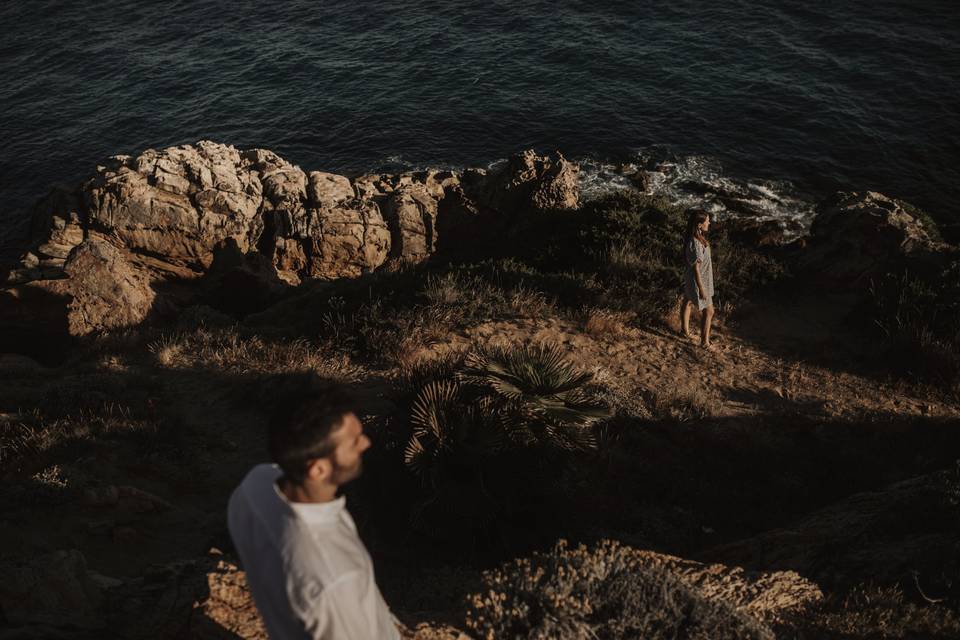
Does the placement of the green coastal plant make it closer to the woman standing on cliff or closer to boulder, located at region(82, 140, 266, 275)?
the woman standing on cliff

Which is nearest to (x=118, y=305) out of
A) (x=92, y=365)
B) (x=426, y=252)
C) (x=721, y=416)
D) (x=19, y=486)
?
(x=92, y=365)

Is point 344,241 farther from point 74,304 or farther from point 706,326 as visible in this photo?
point 706,326

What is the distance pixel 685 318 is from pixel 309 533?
971cm

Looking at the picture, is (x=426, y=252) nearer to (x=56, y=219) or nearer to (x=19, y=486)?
(x=56, y=219)

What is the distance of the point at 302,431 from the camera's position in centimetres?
272

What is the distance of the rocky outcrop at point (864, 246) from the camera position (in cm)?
1338

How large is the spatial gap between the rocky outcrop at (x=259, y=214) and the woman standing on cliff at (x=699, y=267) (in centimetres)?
1003

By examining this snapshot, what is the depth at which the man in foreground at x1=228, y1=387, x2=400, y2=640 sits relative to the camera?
2543 mm

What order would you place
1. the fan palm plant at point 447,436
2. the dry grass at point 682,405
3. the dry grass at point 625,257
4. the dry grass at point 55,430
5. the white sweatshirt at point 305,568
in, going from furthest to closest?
the dry grass at point 625,257 → the dry grass at point 682,405 → the dry grass at point 55,430 → the fan palm plant at point 447,436 → the white sweatshirt at point 305,568

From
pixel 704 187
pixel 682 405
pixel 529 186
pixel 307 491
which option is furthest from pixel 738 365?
pixel 704 187

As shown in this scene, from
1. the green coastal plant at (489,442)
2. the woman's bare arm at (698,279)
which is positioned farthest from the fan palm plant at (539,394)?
the woman's bare arm at (698,279)

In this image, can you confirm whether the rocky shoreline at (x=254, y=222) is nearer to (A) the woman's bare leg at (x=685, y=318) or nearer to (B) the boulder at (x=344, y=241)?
(B) the boulder at (x=344, y=241)

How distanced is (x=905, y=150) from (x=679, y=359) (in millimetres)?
22246

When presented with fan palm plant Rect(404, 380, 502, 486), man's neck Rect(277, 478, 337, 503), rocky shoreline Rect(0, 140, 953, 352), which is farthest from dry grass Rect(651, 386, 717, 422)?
man's neck Rect(277, 478, 337, 503)
